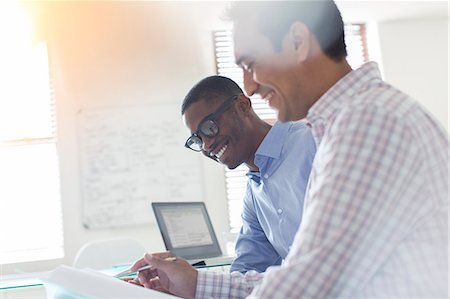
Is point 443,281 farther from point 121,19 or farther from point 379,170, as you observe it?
point 121,19

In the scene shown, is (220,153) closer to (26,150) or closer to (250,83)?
(250,83)

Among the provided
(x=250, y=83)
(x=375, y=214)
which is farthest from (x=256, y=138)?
(x=375, y=214)

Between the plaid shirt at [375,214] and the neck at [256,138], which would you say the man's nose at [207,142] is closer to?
the neck at [256,138]

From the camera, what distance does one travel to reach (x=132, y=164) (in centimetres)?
421

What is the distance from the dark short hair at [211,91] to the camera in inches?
72.6

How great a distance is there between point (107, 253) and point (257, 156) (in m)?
1.80

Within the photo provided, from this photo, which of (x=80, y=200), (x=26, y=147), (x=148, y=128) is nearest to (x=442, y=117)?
(x=148, y=128)

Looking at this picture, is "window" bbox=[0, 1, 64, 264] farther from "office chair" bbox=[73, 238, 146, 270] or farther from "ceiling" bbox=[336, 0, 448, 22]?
"ceiling" bbox=[336, 0, 448, 22]

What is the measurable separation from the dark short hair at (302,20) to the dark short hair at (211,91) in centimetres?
85

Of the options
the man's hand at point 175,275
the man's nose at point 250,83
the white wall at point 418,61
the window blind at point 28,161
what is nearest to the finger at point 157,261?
the man's hand at point 175,275

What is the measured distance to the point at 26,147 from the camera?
4285 mm

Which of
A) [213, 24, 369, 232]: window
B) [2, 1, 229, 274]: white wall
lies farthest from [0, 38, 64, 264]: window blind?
[213, 24, 369, 232]: window

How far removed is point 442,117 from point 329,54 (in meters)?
4.08

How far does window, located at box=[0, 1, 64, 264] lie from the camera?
4188 millimetres
